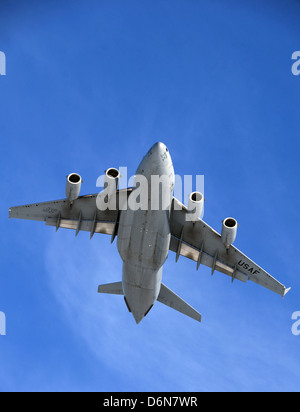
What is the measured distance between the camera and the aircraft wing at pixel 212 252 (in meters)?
27.9

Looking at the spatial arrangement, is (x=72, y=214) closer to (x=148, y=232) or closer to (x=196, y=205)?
(x=148, y=232)

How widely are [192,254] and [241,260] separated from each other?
3002 millimetres

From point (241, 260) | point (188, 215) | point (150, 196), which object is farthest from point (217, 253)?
point (150, 196)

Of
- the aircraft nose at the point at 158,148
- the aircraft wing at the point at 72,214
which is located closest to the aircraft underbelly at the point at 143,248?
the aircraft nose at the point at 158,148

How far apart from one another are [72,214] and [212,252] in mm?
8806

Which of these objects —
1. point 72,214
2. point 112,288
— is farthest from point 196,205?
point 112,288

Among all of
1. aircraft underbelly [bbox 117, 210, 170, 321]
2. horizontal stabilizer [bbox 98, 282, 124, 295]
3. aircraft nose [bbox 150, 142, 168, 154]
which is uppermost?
aircraft nose [bbox 150, 142, 168, 154]

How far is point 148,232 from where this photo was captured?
23656 mm

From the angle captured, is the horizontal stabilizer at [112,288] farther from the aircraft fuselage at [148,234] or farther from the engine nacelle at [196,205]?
the engine nacelle at [196,205]

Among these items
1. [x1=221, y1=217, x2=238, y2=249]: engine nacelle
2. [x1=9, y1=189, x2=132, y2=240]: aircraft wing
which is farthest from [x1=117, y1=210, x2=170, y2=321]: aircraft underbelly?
[x1=9, y1=189, x2=132, y2=240]: aircraft wing

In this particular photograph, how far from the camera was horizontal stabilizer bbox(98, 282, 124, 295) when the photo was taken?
3038 cm

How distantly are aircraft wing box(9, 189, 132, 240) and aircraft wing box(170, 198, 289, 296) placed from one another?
3835 millimetres

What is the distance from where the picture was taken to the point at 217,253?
93.1ft

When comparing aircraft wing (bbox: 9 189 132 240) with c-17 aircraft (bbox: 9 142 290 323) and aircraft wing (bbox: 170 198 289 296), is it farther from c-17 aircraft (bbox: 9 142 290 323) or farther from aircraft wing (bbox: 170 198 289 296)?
aircraft wing (bbox: 170 198 289 296)
